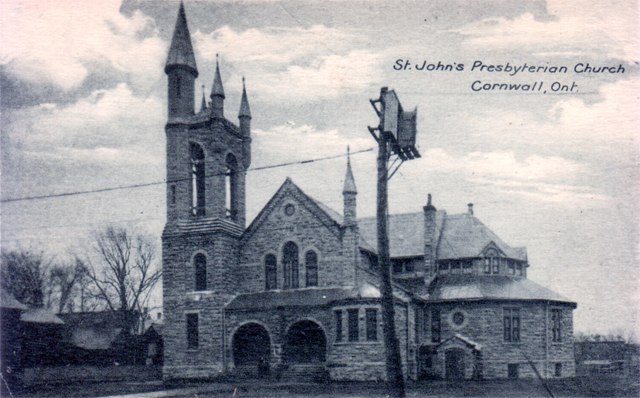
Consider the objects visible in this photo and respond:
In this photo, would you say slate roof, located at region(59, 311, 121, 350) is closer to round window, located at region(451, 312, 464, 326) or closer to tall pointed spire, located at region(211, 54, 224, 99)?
tall pointed spire, located at region(211, 54, 224, 99)

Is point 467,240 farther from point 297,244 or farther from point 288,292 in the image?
point 288,292

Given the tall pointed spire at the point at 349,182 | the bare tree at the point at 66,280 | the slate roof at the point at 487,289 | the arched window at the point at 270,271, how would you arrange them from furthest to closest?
the bare tree at the point at 66,280, the slate roof at the point at 487,289, the arched window at the point at 270,271, the tall pointed spire at the point at 349,182

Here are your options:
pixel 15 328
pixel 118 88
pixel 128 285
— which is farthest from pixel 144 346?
pixel 118 88

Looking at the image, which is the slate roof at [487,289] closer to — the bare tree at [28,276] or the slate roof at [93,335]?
the bare tree at [28,276]

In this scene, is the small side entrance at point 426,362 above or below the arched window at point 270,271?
below

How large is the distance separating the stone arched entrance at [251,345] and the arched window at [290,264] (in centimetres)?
260

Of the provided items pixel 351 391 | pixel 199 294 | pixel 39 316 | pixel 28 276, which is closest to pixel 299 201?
pixel 199 294

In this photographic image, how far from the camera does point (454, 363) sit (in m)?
32.5

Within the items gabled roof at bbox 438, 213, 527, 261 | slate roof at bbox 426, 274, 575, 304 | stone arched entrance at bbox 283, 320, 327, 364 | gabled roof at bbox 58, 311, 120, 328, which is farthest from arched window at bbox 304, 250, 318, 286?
gabled roof at bbox 58, 311, 120, 328

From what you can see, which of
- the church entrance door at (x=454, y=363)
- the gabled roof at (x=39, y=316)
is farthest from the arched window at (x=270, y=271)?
the gabled roof at (x=39, y=316)

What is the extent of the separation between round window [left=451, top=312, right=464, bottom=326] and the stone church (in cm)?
6

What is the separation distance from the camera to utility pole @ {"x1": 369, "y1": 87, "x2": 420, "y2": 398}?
14859 mm

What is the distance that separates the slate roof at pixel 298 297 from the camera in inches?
1181

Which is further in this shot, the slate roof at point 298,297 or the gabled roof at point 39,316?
the gabled roof at point 39,316
